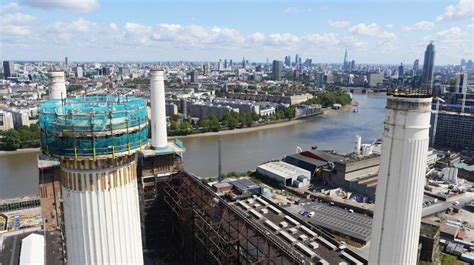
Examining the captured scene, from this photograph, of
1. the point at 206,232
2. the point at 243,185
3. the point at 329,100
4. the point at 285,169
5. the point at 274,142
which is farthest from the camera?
the point at 329,100

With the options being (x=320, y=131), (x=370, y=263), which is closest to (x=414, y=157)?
(x=370, y=263)

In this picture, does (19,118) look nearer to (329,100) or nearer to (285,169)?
(285,169)

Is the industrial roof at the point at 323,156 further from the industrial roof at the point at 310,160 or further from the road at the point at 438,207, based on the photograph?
the road at the point at 438,207

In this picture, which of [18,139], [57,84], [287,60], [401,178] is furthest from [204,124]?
[287,60]

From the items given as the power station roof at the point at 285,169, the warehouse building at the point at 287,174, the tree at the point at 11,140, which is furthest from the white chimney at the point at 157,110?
the tree at the point at 11,140

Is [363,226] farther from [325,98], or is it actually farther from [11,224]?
[325,98]

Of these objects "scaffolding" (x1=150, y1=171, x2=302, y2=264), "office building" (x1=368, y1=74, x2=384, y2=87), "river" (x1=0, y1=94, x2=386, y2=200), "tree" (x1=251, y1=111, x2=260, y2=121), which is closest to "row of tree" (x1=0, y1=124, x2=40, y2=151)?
"river" (x1=0, y1=94, x2=386, y2=200)
